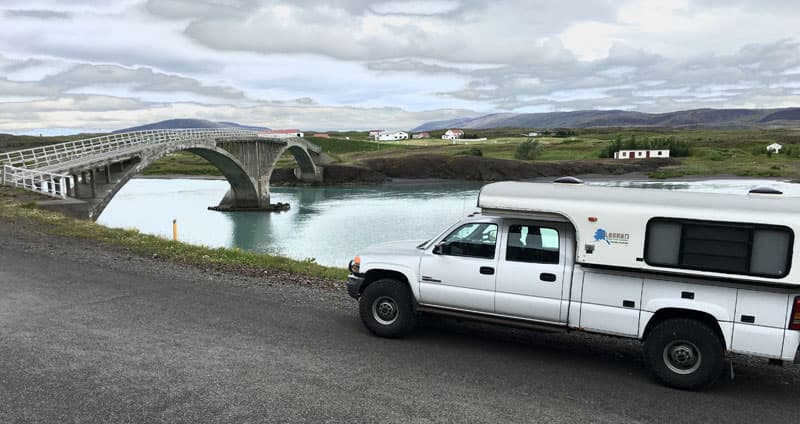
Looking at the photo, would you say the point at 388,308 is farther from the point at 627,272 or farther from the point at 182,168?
the point at 182,168

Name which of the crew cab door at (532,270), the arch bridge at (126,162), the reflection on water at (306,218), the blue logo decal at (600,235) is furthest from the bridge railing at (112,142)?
the blue logo decal at (600,235)

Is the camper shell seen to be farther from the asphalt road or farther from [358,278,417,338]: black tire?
[358,278,417,338]: black tire

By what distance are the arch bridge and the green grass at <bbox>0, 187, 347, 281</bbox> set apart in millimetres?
4128

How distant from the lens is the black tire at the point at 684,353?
7043mm

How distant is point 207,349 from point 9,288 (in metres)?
5.93

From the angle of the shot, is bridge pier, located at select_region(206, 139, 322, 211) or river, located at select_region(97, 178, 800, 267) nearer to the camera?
river, located at select_region(97, 178, 800, 267)

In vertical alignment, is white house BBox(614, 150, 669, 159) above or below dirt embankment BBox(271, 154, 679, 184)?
above

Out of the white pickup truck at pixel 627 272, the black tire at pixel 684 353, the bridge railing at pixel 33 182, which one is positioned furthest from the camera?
the bridge railing at pixel 33 182

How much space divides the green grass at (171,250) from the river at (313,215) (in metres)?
8.86

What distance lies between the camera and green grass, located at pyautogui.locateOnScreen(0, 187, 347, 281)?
14109 millimetres

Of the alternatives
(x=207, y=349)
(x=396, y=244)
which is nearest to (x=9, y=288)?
(x=207, y=349)

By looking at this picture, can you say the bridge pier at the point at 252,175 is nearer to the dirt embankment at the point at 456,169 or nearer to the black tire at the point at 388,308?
the dirt embankment at the point at 456,169

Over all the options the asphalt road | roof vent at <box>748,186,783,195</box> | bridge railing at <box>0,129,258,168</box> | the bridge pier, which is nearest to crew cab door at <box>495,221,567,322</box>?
the asphalt road

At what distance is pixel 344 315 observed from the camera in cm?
1015
